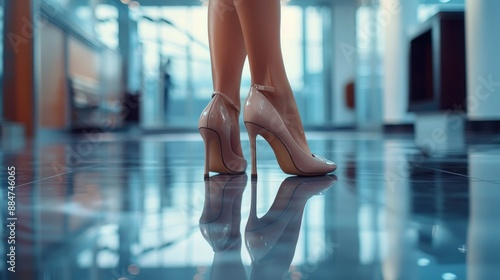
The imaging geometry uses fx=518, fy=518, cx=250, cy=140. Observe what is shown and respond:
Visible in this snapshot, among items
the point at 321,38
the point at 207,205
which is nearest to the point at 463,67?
the point at 207,205

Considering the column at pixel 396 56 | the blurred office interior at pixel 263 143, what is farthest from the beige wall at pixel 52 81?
the column at pixel 396 56

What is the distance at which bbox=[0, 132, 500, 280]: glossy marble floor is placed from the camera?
353 mm

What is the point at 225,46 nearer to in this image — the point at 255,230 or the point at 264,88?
the point at 264,88

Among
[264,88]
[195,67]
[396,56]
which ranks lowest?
[264,88]

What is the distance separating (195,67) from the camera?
9.70 meters

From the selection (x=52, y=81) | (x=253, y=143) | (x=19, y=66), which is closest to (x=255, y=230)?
Result: (x=253, y=143)

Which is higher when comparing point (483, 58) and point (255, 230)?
point (483, 58)

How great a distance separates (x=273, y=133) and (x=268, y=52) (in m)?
0.16

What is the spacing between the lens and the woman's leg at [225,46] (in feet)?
3.51

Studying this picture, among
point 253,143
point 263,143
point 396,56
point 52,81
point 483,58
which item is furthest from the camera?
point 52,81

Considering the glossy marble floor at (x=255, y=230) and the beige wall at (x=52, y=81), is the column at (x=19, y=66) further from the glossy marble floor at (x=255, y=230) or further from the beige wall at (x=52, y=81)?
the glossy marble floor at (x=255, y=230)

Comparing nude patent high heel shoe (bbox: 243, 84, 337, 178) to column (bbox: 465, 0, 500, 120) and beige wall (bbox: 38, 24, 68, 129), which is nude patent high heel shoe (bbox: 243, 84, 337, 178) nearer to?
column (bbox: 465, 0, 500, 120)

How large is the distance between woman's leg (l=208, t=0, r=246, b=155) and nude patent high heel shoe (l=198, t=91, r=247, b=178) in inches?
0.8

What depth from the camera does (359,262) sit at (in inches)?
14.5
